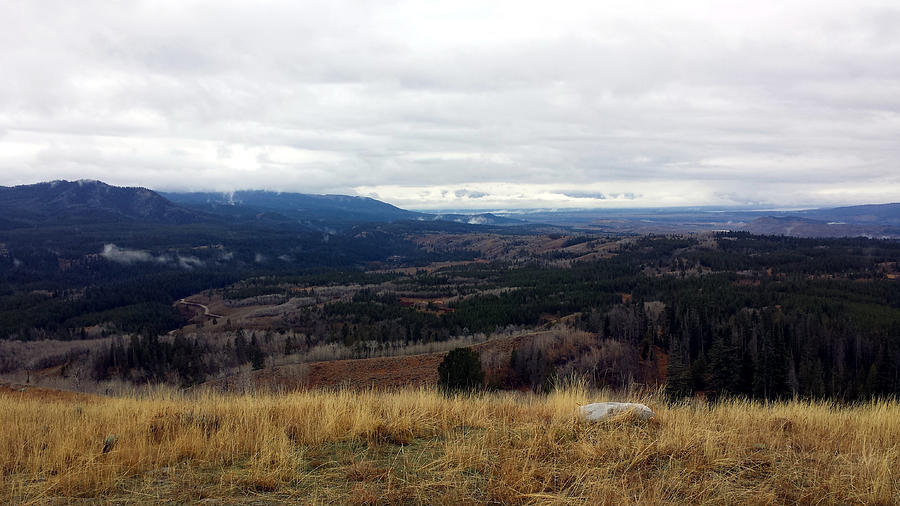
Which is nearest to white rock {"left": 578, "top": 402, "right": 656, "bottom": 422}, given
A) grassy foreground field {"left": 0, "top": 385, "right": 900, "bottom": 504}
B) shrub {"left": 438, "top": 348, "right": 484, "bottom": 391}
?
grassy foreground field {"left": 0, "top": 385, "right": 900, "bottom": 504}

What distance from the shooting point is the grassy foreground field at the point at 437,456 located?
5.22 meters

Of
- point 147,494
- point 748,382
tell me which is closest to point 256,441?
point 147,494

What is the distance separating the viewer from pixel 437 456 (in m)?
6.57

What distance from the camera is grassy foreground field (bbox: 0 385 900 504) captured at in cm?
522

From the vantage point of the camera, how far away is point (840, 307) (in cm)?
7681

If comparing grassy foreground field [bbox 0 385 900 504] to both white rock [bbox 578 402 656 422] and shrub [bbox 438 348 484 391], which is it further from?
shrub [bbox 438 348 484 391]

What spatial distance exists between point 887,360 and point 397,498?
2423 inches

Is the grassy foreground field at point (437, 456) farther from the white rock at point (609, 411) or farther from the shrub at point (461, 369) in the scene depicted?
the shrub at point (461, 369)

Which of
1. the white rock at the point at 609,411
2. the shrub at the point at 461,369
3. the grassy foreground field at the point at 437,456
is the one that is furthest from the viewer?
the shrub at the point at 461,369

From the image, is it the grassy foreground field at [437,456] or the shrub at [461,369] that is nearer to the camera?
the grassy foreground field at [437,456]

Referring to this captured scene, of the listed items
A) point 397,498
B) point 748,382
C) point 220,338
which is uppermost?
point 397,498

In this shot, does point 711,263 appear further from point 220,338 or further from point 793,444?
point 793,444

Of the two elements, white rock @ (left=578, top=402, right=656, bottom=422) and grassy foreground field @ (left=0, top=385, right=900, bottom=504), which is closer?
grassy foreground field @ (left=0, top=385, right=900, bottom=504)

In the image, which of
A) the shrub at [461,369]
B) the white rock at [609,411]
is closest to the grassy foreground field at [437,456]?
the white rock at [609,411]
